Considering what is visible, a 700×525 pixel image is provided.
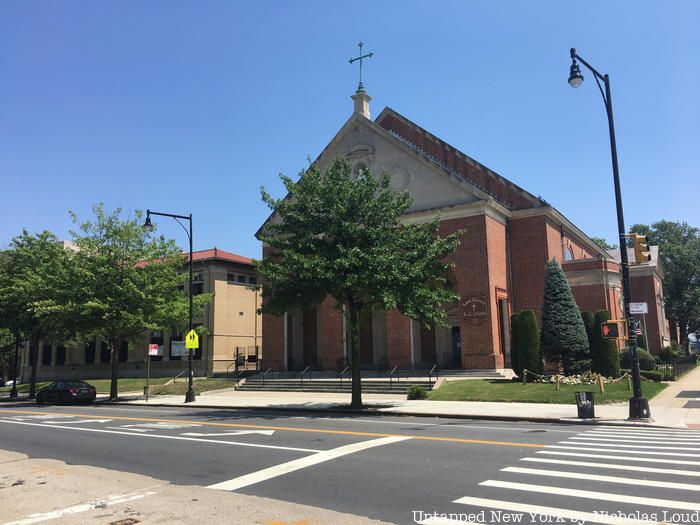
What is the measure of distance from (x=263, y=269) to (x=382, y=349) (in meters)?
17.7

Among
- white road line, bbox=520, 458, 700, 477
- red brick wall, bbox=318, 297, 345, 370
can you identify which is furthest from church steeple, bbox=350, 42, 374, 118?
white road line, bbox=520, 458, 700, 477

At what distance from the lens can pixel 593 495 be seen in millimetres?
6977

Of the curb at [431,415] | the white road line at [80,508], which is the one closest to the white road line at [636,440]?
the curb at [431,415]

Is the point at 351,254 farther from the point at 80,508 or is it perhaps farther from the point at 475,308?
the point at 475,308

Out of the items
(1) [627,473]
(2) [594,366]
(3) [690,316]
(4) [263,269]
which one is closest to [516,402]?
(2) [594,366]

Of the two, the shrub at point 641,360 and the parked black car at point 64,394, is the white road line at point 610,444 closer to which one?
the shrub at point 641,360

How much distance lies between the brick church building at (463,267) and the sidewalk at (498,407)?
7.87 meters

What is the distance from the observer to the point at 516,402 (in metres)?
21.9

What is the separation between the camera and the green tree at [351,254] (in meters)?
20.3

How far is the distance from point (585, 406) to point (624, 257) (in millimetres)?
4574

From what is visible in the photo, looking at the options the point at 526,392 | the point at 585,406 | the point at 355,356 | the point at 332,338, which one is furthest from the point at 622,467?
the point at 332,338

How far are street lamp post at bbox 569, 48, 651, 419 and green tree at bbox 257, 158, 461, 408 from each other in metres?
6.53

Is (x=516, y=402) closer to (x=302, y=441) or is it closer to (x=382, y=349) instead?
(x=302, y=441)

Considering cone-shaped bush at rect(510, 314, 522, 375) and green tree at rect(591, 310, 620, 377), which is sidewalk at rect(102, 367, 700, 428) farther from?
cone-shaped bush at rect(510, 314, 522, 375)
